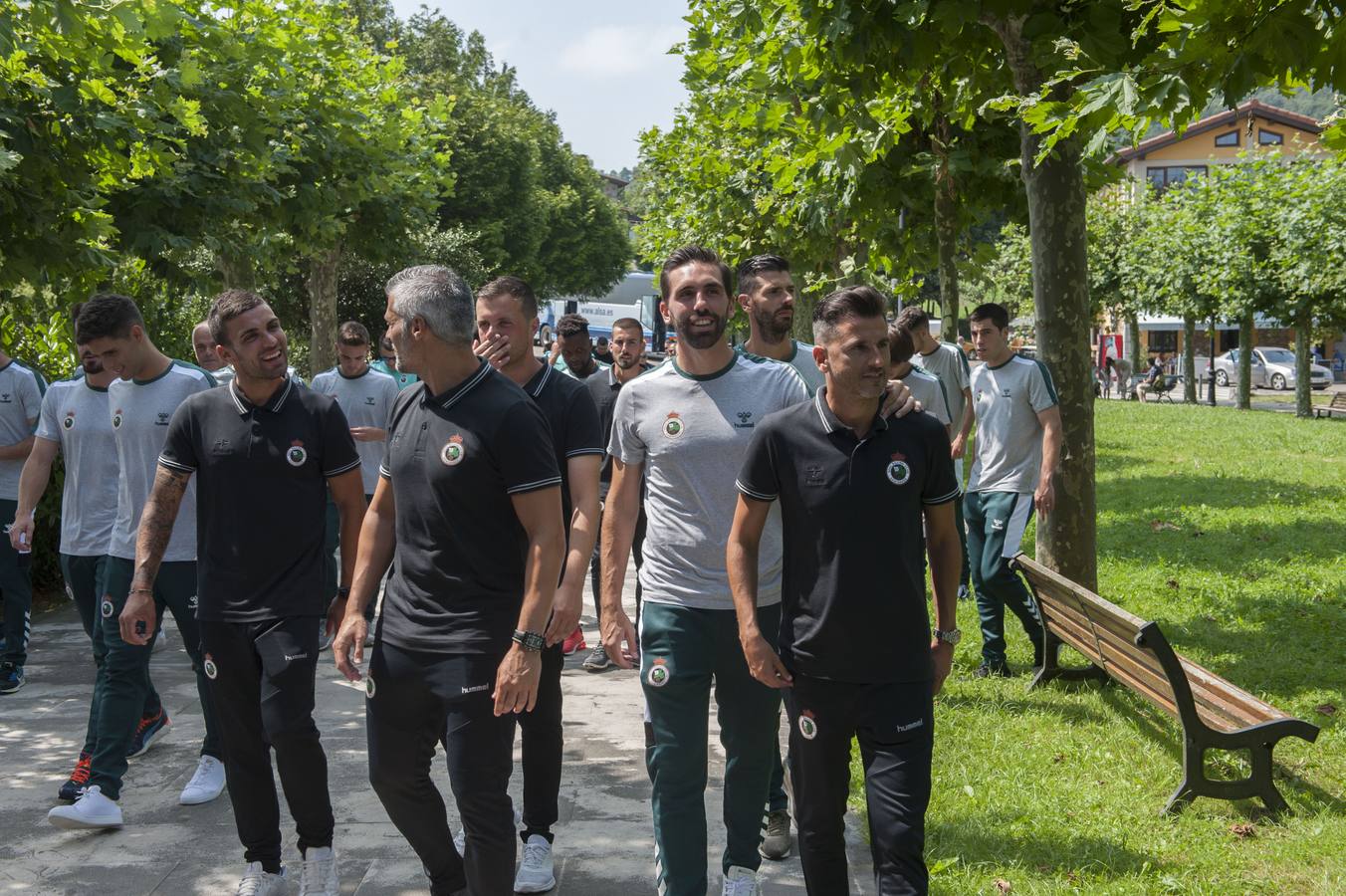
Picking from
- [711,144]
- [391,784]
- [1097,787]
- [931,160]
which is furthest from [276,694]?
[711,144]

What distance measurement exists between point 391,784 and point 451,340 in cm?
135

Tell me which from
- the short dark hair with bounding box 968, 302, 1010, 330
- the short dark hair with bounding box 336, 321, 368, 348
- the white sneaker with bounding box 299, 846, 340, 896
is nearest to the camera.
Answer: the white sneaker with bounding box 299, 846, 340, 896

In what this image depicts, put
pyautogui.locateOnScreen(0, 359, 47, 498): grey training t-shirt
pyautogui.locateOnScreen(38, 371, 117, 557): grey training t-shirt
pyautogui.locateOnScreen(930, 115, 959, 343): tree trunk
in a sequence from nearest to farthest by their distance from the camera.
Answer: pyautogui.locateOnScreen(38, 371, 117, 557): grey training t-shirt, pyautogui.locateOnScreen(0, 359, 47, 498): grey training t-shirt, pyautogui.locateOnScreen(930, 115, 959, 343): tree trunk

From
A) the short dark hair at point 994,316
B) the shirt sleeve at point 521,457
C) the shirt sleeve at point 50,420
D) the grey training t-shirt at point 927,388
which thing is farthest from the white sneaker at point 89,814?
the short dark hair at point 994,316

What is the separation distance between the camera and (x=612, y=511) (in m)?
4.76

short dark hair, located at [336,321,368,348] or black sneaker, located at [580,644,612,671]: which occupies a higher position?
short dark hair, located at [336,321,368,348]

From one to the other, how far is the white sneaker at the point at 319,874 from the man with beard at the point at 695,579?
114 cm

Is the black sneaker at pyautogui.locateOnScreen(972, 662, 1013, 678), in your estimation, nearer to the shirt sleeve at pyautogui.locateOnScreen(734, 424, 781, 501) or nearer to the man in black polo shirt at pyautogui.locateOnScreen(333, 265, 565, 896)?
the shirt sleeve at pyautogui.locateOnScreen(734, 424, 781, 501)

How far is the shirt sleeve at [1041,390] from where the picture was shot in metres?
7.75

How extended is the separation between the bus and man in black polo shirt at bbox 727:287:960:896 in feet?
166

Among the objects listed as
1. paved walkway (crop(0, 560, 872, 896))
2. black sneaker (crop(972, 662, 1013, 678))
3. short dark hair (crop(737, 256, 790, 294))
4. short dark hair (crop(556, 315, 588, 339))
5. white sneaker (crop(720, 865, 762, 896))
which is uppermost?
short dark hair (crop(737, 256, 790, 294))

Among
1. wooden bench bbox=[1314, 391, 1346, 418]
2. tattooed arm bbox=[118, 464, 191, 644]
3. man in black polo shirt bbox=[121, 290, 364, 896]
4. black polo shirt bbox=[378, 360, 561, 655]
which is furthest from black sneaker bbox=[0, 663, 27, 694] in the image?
wooden bench bbox=[1314, 391, 1346, 418]

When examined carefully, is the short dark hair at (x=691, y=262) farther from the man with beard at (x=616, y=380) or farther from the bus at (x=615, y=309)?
the bus at (x=615, y=309)

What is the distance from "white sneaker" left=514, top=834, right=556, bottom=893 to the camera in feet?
15.9
